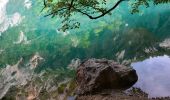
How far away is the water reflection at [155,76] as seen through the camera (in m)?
30.2

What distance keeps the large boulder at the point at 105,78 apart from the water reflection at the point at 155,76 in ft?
3.91

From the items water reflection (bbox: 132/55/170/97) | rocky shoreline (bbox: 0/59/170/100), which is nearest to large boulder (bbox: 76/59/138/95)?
rocky shoreline (bbox: 0/59/170/100)

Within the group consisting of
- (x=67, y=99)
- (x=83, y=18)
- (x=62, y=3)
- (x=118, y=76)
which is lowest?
(x=83, y=18)

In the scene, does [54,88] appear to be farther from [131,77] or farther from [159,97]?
[159,97]

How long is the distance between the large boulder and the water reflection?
119 cm

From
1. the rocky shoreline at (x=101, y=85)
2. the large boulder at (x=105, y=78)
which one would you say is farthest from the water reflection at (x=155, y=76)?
the large boulder at (x=105, y=78)

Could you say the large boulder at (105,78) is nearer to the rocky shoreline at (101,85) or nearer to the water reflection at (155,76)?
the rocky shoreline at (101,85)

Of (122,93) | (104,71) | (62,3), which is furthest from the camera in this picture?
(104,71)

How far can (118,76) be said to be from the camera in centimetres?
3247

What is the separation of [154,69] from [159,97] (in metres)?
11.5

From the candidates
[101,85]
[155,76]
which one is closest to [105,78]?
[101,85]

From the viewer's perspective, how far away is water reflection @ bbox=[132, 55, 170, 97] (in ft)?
99.1

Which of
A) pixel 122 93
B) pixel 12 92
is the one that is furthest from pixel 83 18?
pixel 122 93

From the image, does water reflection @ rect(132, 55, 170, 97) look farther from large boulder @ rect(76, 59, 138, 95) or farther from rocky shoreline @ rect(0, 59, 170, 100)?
large boulder @ rect(76, 59, 138, 95)
